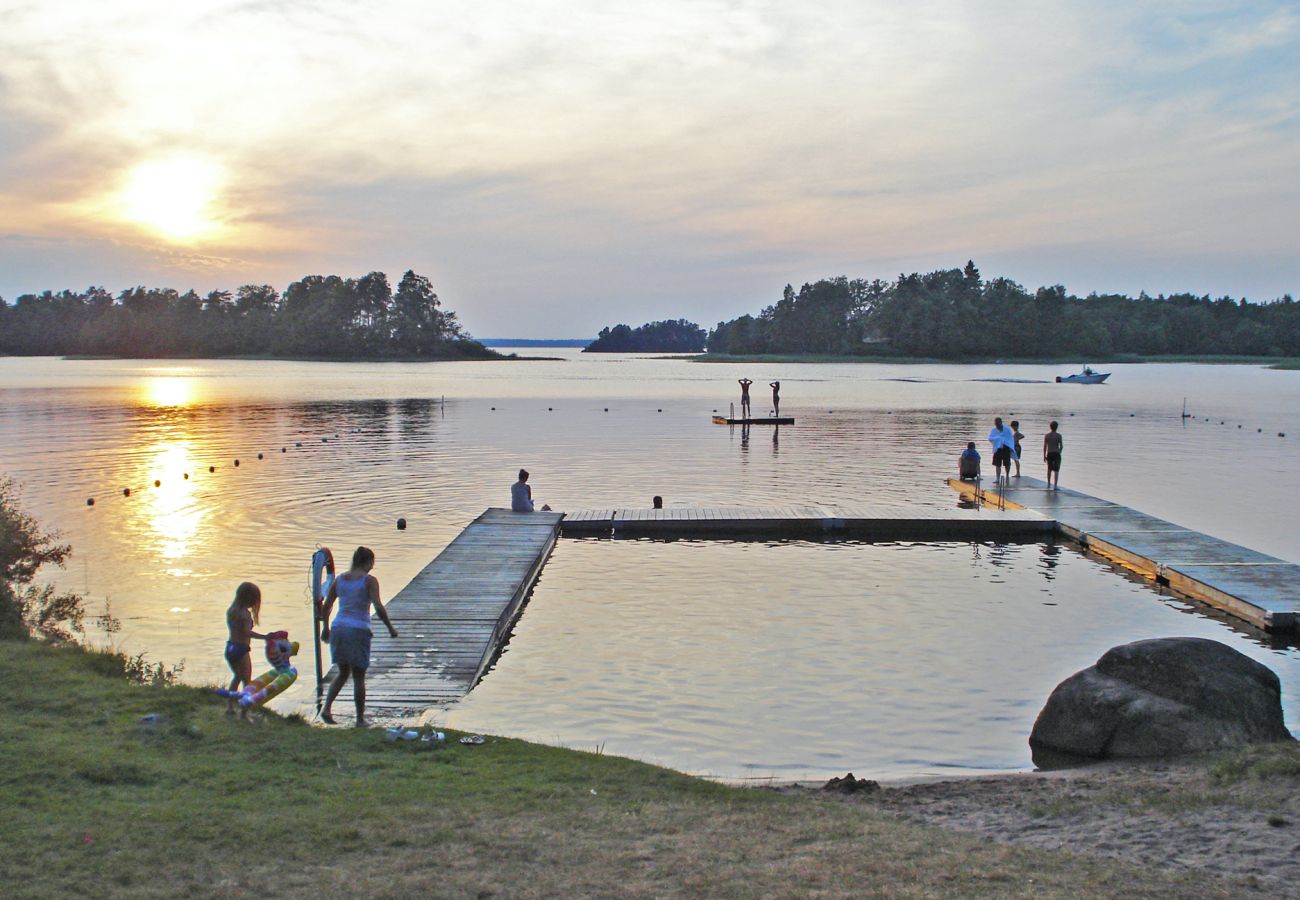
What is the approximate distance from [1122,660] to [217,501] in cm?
2702

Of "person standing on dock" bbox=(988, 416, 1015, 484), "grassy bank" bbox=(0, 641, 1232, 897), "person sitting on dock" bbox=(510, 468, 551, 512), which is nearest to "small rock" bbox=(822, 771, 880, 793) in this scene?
"grassy bank" bbox=(0, 641, 1232, 897)

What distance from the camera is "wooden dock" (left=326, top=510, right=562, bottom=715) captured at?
1366cm

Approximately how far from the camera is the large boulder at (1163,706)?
1154 cm

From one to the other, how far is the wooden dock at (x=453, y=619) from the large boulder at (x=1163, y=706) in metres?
6.95

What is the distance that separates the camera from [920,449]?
50.0 metres

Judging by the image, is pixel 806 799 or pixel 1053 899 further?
pixel 806 799

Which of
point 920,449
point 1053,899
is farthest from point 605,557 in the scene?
point 920,449

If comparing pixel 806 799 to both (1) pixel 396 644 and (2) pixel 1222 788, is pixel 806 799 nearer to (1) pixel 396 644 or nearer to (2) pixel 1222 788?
(2) pixel 1222 788

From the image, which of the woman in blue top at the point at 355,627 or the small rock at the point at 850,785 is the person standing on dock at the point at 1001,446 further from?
the woman in blue top at the point at 355,627

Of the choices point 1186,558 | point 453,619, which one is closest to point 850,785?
point 453,619

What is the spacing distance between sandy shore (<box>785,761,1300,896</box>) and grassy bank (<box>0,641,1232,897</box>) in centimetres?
48

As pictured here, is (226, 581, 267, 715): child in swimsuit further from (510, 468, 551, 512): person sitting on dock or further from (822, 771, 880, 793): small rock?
(510, 468, 551, 512): person sitting on dock

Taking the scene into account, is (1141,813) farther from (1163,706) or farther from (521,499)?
(521,499)

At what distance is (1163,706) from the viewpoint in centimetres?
1174
